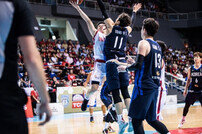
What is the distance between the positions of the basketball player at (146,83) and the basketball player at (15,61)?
2144mm

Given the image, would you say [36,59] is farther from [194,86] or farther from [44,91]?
[194,86]

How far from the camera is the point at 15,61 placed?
1767 mm

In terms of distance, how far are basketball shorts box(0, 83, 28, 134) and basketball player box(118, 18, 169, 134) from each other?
7.25ft

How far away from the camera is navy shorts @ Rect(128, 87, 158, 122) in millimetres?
3707

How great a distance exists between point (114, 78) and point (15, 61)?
10.3 feet

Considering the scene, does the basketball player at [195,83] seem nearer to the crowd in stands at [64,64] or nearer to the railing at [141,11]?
the crowd in stands at [64,64]

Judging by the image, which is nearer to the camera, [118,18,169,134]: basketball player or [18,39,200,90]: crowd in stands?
[118,18,169,134]: basketball player

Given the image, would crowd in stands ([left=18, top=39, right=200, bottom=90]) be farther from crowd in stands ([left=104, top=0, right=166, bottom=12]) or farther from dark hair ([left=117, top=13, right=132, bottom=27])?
dark hair ([left=117, top=13, right=132, bottom=27])

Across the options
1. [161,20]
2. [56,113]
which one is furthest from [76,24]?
[56,113]

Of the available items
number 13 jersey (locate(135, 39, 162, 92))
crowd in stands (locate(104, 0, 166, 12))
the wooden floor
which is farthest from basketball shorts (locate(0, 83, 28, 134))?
crowd in stands (locate(104, 0, 166, 12))

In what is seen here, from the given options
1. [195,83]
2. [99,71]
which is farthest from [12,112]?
[195,83]

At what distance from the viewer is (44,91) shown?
5.74 ft

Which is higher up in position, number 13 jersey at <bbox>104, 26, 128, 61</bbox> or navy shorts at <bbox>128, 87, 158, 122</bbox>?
number 13 jersey at <bbox>104, 26, 128, 61</bbox>

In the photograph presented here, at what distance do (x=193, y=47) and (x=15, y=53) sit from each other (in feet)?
91.6
